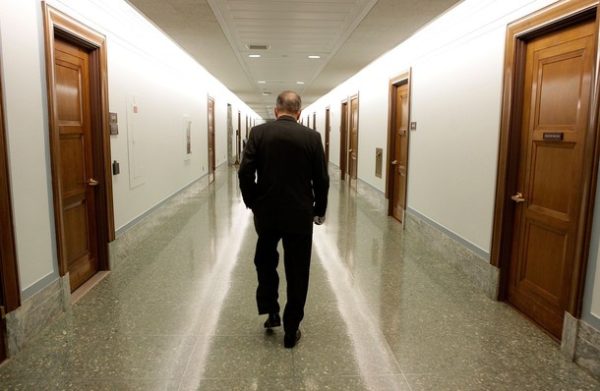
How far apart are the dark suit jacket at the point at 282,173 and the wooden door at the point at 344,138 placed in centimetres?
919

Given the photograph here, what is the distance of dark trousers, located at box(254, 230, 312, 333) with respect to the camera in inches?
107

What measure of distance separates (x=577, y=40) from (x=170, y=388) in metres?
3.32

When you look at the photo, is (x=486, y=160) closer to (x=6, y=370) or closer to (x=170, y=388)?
(x=170, y=388)

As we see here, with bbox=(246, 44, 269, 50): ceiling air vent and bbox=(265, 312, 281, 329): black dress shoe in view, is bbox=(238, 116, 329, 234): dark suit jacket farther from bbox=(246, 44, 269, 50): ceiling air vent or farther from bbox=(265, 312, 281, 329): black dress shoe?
bbox=(246, 44, 269, 50): ceiling air vent

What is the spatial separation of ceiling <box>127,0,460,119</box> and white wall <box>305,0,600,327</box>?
0.31 m

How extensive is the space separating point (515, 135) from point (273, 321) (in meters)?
2.40

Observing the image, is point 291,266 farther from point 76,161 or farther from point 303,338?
point 76,161

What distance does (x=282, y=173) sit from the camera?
2.63m

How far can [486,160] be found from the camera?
151 inches

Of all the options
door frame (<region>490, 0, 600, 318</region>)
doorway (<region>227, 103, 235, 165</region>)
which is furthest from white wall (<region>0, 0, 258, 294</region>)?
doorway (<region>227, 103, 235, 165</region>)

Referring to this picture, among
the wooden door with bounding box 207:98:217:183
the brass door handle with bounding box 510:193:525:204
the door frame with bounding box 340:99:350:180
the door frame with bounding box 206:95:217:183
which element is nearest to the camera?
the brass door handle with bounding box 510:193:525:204

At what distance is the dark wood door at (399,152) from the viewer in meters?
6.43

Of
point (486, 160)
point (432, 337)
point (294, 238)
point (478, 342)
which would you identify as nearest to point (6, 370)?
point (294, 238)

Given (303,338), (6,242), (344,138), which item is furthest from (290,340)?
(344,138)
